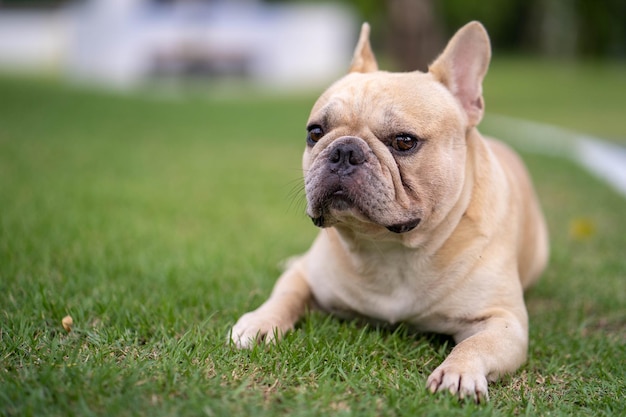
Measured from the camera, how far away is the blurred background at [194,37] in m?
26.4

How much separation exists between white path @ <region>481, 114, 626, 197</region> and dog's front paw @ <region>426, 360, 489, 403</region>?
5.13 metres

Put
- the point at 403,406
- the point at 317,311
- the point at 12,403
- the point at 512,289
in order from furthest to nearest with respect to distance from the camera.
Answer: the point at 317,311
the point at 512,289
the point at 403,406
the point at 12,403

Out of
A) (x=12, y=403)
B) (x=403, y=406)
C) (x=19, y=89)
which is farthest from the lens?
(x=19, y=89)

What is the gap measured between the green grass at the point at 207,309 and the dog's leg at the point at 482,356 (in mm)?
72

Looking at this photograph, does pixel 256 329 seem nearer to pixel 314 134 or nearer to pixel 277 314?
pixel 277 314

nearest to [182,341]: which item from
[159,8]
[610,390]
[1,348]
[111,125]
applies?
[1,348]

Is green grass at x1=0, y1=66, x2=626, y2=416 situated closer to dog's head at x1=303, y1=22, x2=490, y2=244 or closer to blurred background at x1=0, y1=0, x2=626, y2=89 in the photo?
dog's head at x1=303, y1=22, x2=490, y2=244

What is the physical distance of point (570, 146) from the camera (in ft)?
34.5

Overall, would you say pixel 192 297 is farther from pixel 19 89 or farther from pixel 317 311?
pixel 19 89

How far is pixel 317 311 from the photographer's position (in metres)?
3.67

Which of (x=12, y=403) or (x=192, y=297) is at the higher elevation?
(x=12, y=403)

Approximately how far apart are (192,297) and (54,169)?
163 inches

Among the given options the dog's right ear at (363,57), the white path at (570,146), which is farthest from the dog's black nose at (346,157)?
the white path at (570,146)

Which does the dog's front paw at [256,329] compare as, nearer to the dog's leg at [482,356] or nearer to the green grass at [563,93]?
the dog's leg at [482,356]
